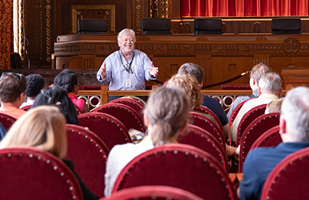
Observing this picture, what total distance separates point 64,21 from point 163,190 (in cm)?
992

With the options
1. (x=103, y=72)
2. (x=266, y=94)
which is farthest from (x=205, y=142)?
(x=103, y=72)

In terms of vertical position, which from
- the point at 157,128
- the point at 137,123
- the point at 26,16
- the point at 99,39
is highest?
the point at 26,16

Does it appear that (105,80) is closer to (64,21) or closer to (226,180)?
(226,180)

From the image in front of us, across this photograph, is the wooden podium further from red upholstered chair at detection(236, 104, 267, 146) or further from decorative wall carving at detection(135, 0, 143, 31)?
red upholstered chair at detection(236, 104, 267, 146)

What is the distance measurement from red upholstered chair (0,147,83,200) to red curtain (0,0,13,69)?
7911 millimetres

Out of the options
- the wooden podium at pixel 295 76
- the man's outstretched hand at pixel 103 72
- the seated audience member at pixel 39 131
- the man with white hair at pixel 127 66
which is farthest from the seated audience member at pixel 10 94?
the wooden podium at pixel 295 76

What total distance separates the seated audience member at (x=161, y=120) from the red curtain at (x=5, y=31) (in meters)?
7.76

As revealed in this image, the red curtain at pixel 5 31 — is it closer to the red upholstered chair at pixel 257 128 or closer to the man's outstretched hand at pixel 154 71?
the man's outstretched hand at pixel 154 71

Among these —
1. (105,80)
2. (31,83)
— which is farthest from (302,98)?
(105,80)

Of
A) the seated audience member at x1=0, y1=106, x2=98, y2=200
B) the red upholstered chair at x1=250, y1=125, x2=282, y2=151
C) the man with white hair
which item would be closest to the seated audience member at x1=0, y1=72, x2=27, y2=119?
the seated audience member at x1=0, y1=106, x2=98, y2=200

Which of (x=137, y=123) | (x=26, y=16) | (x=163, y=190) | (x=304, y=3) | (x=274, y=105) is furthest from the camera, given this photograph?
(x=304, y=3)

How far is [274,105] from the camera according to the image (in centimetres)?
254

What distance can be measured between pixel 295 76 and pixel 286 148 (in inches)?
230

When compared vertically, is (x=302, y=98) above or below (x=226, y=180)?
above
